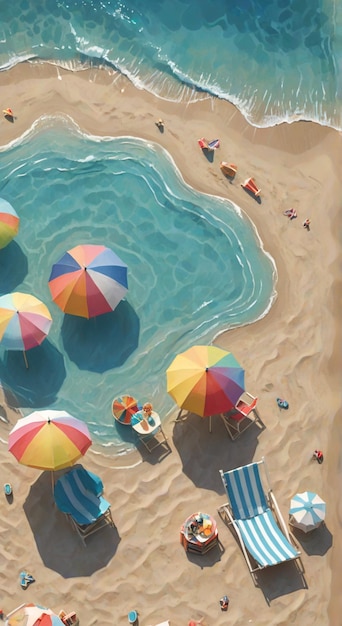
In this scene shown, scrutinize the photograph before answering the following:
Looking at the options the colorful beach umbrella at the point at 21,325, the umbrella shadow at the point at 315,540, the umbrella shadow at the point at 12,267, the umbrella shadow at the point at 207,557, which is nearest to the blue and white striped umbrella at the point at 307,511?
the umbrella shadow at the point at 315,540

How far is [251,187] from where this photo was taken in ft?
70.0

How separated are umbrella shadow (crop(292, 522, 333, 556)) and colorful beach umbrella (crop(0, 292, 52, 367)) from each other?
6.91 metres

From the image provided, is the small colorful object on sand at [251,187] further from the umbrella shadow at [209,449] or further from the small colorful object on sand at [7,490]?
the small colorful object on sand at [7,490]

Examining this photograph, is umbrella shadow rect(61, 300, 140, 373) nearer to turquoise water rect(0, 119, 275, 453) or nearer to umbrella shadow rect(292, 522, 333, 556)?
turquoise water rect(0, 119, 275, 453)

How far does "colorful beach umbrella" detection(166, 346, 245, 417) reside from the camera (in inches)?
690

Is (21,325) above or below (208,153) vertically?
below

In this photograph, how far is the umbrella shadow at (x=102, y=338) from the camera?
19250 mm

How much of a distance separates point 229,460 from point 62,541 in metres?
3.91

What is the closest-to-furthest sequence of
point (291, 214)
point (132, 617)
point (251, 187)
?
point (132, 617), point (291, 214), point (251, 187)

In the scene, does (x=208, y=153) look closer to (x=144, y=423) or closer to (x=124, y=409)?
(x=124, y=409)

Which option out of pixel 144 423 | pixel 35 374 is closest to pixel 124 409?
pixel 144 423

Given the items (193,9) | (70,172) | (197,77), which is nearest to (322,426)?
(70,172)

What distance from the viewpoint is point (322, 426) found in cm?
1853

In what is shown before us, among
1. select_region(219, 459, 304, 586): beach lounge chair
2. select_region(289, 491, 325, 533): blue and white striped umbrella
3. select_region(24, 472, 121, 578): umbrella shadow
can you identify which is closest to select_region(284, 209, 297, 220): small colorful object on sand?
select_region(219, 459, 304, 586): beach lounge chair
